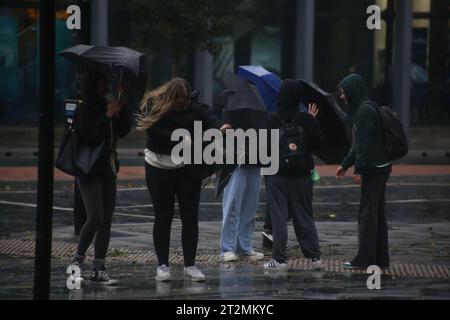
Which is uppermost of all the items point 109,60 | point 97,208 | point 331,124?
point 109,60

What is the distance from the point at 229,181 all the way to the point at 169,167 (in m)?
2.08

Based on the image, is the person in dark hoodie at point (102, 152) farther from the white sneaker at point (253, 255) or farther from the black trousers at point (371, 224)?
the black trousers at point (371, 224)

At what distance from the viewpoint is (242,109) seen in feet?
39.8

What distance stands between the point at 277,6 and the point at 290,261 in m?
21.2

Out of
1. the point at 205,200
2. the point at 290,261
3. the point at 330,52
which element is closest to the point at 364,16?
the point at 330,52

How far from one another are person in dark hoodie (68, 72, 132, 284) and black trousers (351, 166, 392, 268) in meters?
2.57

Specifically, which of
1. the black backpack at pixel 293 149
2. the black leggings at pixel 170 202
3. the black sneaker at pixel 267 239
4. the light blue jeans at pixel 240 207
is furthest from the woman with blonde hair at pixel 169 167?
the black sneaker at pixel 267 239

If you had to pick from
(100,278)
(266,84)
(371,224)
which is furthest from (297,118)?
(100,278)

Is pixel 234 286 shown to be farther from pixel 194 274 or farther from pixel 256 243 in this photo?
pixel 256 243

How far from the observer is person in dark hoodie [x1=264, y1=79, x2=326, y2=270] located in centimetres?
1153

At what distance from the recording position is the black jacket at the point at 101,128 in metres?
10.2

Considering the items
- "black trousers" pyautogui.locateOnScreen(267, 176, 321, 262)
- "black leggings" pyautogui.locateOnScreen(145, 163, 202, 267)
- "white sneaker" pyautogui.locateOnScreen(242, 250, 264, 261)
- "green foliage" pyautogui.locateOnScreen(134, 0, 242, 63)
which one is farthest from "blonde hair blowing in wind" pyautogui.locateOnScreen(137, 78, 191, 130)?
"green foliage" pyautogui.locateOnScreen(134, 0, 242, 63)

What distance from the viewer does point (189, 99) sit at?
34.6ft

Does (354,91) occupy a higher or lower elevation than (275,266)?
higher
